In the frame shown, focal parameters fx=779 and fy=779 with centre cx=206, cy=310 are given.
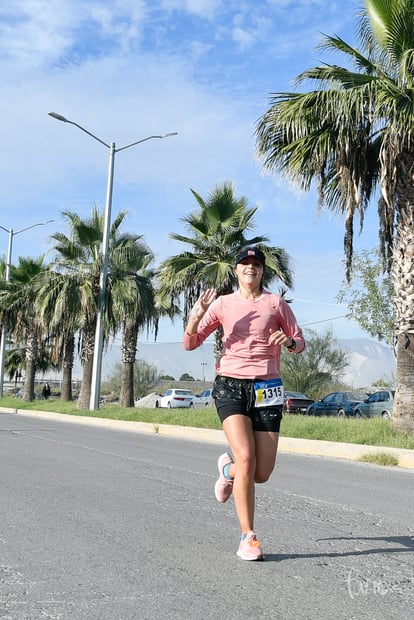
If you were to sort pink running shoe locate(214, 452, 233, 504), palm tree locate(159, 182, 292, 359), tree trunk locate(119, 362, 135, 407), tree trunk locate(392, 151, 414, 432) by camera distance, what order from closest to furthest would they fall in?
pink running shoe locate(214, 452, 233, 504), tree trunk locate(392, 151, 414, 432), palm tree locate(159, 182, 292, 359), tree trunk locate(119, 362, 135, 407)

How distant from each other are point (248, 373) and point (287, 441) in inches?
418

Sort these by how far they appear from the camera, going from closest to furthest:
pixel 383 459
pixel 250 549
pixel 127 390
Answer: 1. pixel 250 549
2. pixel 383 459
3. pixel 127 390

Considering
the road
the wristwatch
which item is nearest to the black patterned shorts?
the wristwatch

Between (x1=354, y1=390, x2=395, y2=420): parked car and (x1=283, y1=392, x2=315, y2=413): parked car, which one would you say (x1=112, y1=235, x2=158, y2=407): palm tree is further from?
(x1=354, y1=390, x2=395, y2=420): parked car

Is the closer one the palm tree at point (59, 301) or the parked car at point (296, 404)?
the palm tree at point (59, 301)

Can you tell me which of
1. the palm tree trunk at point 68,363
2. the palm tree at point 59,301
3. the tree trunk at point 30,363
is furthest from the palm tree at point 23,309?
the palm tree at point 59,301

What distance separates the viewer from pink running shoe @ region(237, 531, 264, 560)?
491 cm

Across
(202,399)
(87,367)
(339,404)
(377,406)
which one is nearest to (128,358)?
(87,367)

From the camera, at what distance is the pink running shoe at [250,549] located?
4910 mm

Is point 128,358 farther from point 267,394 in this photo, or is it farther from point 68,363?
point 267,394

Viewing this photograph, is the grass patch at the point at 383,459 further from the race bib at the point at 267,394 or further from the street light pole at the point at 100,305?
the street light pole at the point at 100,305

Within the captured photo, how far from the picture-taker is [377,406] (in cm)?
2619

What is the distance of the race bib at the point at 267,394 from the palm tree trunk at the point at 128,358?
2644cm

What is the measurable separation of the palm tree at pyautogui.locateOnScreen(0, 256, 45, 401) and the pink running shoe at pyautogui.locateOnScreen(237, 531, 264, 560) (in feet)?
112
